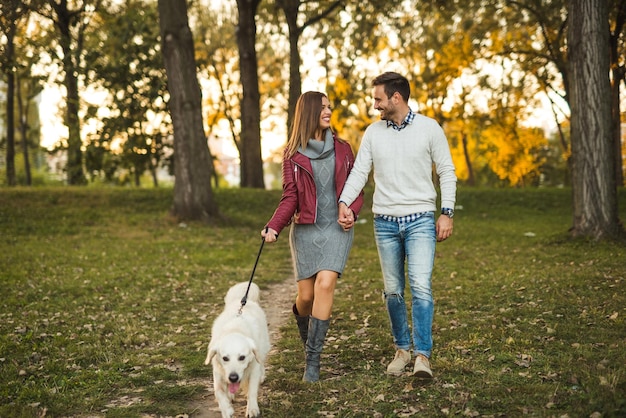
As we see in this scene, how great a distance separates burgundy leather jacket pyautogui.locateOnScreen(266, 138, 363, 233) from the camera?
5.72 meters

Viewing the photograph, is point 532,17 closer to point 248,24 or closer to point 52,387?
point 248,24

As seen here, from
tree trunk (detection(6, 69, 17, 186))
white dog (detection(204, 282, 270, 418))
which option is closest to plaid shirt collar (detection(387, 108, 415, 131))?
white dog (detection(204, 282, 270, 418))

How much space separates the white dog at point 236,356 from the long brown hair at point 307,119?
1.55 m

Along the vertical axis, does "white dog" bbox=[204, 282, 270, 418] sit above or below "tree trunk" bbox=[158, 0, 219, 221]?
below

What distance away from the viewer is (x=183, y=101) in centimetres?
1861

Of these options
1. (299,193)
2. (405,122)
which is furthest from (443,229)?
(299,193)

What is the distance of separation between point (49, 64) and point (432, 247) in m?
23.5

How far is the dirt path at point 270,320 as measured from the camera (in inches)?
212

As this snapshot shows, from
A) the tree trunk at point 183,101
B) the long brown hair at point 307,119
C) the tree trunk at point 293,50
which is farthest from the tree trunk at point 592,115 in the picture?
the tree trunk at point 293,50

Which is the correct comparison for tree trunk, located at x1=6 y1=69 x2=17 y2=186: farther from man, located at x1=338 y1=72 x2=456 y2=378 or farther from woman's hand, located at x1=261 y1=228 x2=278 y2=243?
man, located at x1=338 y1=72 x2=456 y2=378

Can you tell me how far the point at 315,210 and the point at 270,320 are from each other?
11.8ft

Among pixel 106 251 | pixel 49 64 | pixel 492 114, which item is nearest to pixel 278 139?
pixel 492 114

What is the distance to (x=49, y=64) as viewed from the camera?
25.3 meters

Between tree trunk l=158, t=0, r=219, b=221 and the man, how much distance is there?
13.6 metres
